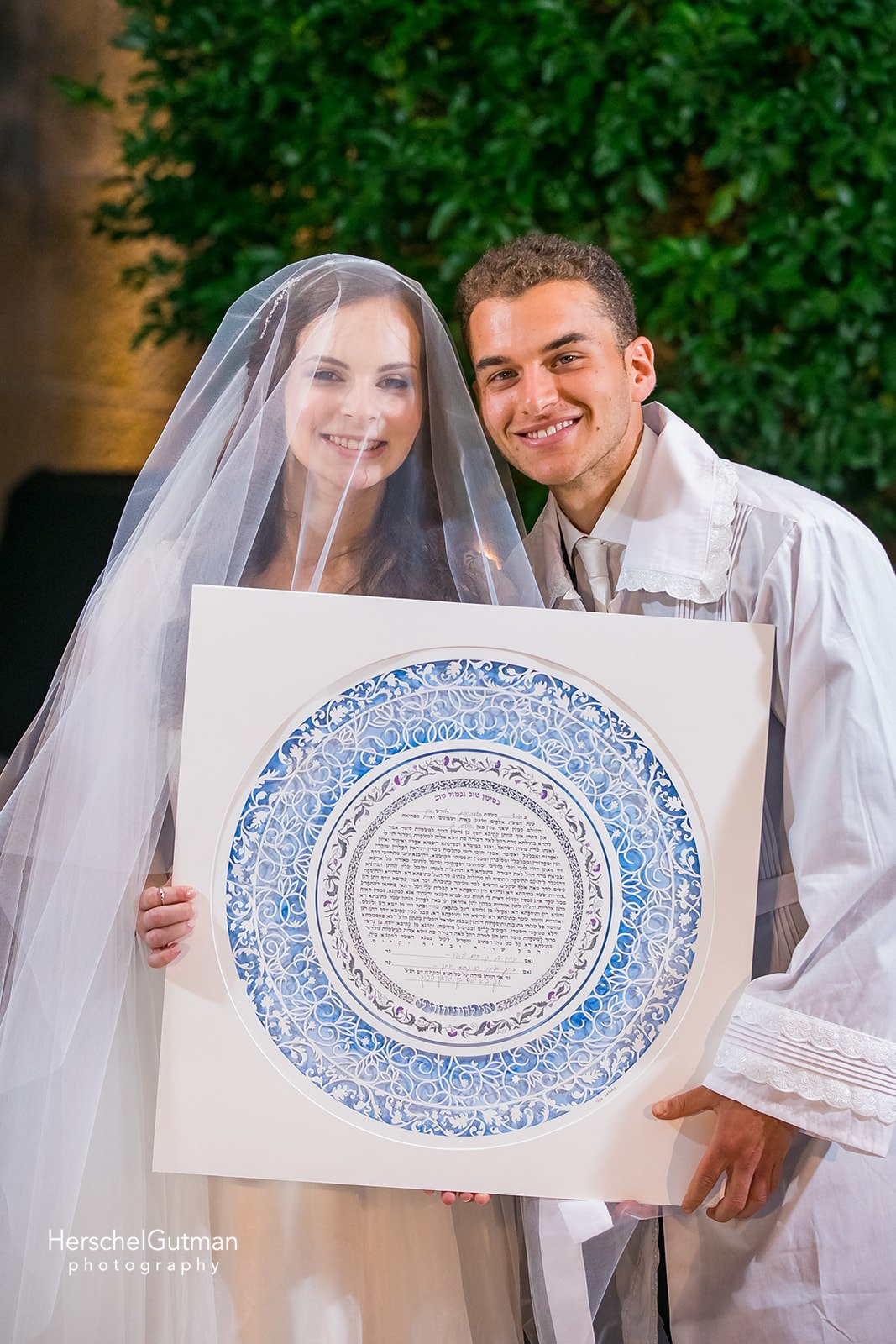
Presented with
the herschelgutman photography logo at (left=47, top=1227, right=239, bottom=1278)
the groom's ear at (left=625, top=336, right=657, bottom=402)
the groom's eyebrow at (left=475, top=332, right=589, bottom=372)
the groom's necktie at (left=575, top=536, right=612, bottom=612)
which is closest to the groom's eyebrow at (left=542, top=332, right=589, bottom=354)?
the groom's eyebrow at (left=475, top=332, right=589, bottom=372)

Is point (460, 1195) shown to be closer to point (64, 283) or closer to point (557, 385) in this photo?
point (557, 385)

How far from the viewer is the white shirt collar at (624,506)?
1.41m

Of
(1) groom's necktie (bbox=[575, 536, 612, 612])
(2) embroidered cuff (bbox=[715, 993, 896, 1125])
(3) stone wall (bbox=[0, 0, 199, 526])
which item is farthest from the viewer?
(3) stone wall (bbox=[0, 0, 199, 526])

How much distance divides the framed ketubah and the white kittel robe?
0.25 feet

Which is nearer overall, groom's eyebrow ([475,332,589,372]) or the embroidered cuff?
the embroidered cuff

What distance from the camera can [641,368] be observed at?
1.50 meters

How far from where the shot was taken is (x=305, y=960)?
3.75 feet

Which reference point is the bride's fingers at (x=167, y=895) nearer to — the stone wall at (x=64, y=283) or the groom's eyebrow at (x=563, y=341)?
the groom's eyebrow at (x=563, y=341)

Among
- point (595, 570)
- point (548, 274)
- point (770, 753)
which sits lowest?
point (770, 753)

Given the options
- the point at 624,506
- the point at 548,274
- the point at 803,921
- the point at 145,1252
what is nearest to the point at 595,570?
the point at 624,506

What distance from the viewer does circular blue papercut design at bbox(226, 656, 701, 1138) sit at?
1134mm

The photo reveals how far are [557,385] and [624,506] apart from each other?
18cm

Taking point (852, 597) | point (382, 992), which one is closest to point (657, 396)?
point (852, 597)

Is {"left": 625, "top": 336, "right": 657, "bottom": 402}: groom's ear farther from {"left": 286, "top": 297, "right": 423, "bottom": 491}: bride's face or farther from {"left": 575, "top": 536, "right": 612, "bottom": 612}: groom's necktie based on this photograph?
{"left": 286, "top": 297, "right": 423, "bottom": 491}: bride's face
